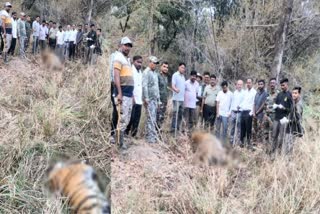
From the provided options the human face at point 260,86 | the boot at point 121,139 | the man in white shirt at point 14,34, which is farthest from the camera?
the human face at point 260,86

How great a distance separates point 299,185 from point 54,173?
3.97ft

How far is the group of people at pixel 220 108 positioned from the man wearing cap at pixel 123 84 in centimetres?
16

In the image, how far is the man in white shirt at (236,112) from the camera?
229 cm

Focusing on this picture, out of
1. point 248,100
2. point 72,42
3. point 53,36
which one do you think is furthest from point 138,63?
point 248,100

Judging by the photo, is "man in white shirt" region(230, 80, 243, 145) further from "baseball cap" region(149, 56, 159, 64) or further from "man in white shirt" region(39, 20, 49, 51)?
"man in white shirt" region(39, 20, 49, 51)

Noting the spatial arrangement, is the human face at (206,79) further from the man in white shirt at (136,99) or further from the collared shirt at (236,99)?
the man in white shirt at (136,99)

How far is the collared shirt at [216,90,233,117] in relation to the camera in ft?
7.45

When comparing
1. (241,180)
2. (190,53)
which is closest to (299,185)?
(241,180)

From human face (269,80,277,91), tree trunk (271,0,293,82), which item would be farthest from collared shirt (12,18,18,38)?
tree trunk (271,0,293,82)

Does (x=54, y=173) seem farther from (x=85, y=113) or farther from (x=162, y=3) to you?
(x=162, y=3)

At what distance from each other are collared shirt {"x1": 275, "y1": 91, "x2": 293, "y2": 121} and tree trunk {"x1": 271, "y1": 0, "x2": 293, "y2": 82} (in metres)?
0.49

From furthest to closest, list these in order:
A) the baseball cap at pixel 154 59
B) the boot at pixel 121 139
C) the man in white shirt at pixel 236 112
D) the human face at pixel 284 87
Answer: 1. the human face at pixel 284 87
2. the man in white shirt at pixel 236 112
3. the baseball cap at pixel 154 59
4. the boot at pixel 121 139

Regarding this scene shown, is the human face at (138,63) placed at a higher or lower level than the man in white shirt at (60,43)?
lower

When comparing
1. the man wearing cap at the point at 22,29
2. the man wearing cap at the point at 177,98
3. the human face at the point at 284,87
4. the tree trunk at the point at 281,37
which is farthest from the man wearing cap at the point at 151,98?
the tree trunk at the point at 281,37
